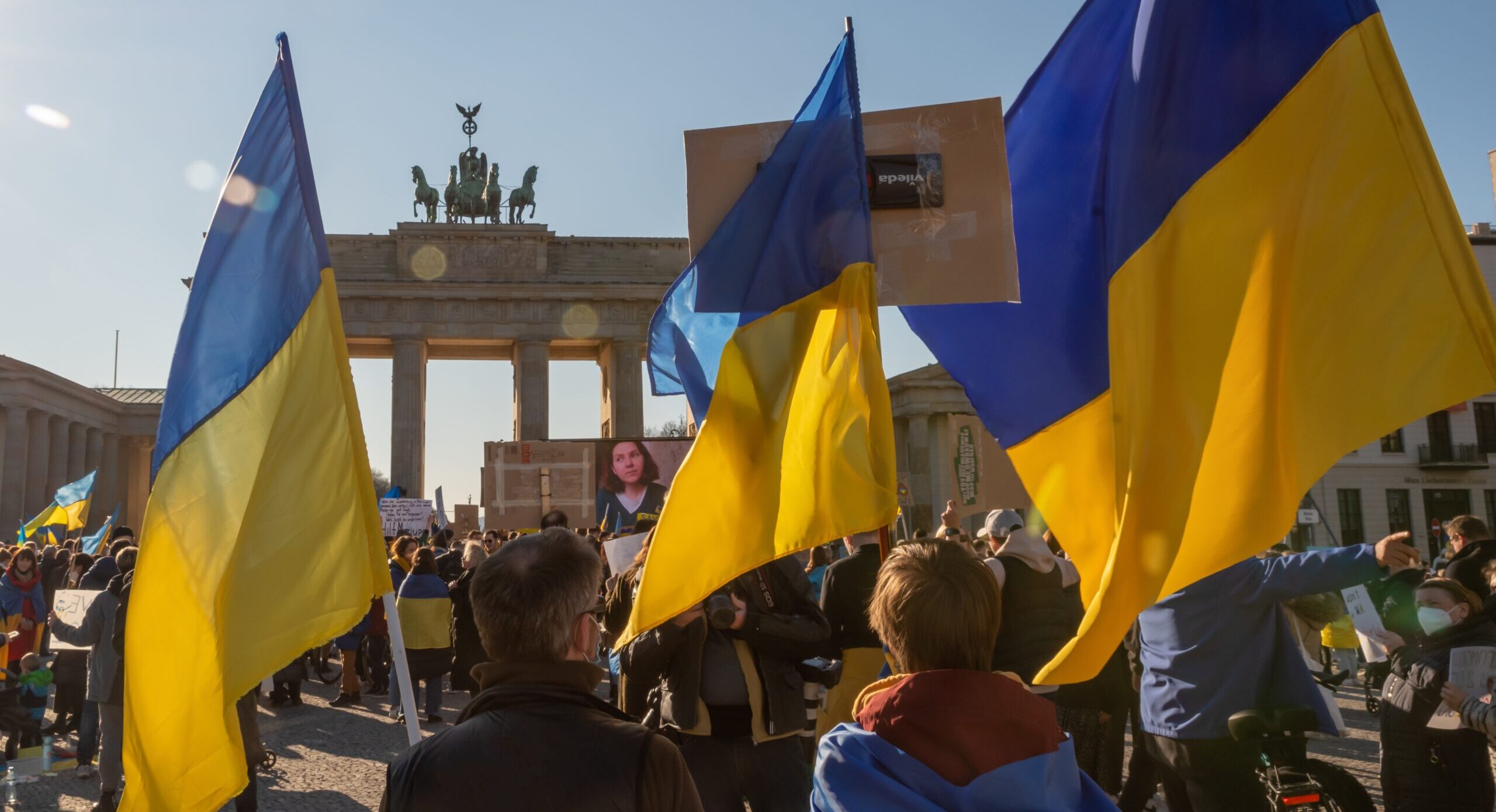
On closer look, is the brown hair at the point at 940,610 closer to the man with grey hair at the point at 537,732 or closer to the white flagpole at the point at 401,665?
the man with grey hair at the point at 537,732

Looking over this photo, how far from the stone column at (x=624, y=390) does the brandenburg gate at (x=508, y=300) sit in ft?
0.18

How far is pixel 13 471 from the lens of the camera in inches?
1809

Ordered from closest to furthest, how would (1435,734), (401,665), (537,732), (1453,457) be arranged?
(537,732)
(401,665)
(1435,734)
(1453,457)

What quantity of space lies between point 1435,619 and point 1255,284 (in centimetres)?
266

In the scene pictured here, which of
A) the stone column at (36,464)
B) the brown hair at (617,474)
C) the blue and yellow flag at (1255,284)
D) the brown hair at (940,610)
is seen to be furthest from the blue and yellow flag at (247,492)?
the stone column at (36,464)

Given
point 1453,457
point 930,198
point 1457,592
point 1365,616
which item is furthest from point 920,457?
point 930,198

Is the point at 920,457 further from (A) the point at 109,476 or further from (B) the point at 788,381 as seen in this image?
(B) the point at 788,381

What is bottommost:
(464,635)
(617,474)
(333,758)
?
(333,758)

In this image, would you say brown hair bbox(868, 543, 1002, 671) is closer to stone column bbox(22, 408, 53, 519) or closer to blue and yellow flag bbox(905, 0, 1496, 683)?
blue and yellow flag bbox(905, 0, 1496, 683)

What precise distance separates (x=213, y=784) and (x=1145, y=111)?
3119 mm

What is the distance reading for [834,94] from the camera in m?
3.80

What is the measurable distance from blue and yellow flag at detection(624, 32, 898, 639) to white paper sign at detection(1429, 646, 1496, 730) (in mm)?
2748

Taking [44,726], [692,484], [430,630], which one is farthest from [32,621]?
[692,484]

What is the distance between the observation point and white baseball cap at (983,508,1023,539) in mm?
5980
